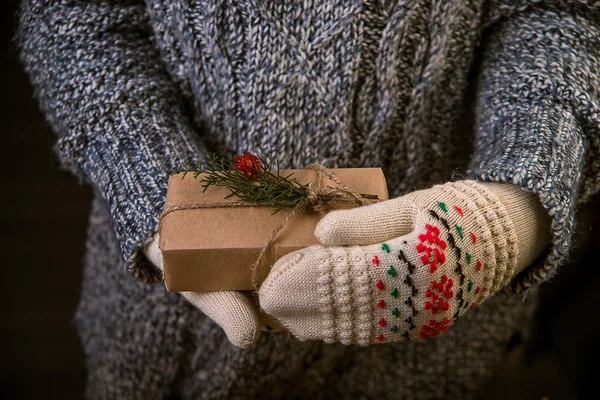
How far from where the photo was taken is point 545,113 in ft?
2.19

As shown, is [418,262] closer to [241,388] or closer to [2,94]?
[241,388]

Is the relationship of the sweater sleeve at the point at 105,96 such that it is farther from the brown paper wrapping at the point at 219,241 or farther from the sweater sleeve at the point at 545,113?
the sweater sleeve at the point at 545,113

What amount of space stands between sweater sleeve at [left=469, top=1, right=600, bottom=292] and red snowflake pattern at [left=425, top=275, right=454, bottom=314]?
0.14 m

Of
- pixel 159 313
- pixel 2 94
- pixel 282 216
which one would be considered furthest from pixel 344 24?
pixel 2 94

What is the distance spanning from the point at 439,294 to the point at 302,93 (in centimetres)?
33

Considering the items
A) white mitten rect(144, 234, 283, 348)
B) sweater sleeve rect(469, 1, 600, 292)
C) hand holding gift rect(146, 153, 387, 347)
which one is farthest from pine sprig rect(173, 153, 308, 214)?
sweater sleeve rect(469, 1, 600, 292)

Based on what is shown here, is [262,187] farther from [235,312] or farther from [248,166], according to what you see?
[235,312]

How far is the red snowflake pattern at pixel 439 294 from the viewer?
21.6 inches

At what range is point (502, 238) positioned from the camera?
583 mm

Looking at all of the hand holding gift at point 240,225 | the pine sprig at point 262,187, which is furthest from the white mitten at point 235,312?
the pine sprig at point 262,187

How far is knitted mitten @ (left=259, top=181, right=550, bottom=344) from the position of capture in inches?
21.1

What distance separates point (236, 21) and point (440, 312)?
44 centimetres

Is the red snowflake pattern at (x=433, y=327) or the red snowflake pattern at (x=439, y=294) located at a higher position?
the red snowflake pattern at (x=439, y=294)

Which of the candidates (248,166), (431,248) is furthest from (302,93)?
(431,248)
